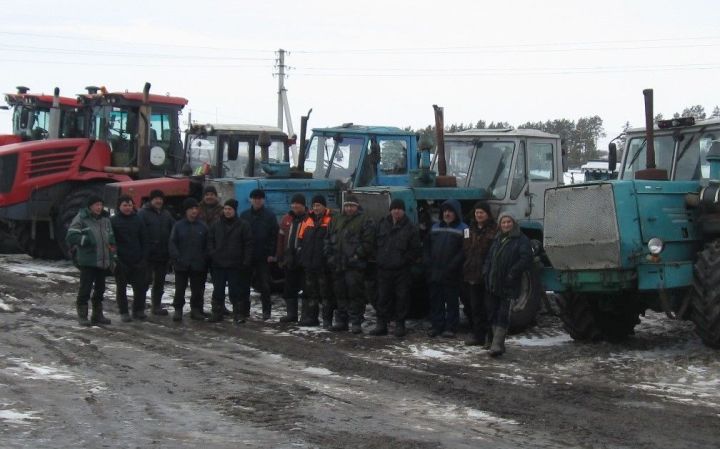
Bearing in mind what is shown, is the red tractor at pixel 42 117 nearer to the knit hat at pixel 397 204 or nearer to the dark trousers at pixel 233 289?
the dark trousers at pixel 233 289

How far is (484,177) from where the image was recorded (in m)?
13.9

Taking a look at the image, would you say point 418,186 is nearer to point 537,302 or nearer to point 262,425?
point 537,302

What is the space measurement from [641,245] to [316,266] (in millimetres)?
4006

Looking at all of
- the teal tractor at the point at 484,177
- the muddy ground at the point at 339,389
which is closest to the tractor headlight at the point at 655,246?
the muddy ground at the point at 339,389

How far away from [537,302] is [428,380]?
3158 millimetres

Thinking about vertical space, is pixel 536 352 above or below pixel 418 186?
below

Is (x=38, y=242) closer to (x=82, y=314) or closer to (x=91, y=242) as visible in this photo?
(x=82, y=314)

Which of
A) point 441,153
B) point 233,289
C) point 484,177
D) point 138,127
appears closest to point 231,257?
point 233,289

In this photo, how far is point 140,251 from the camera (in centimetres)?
1334

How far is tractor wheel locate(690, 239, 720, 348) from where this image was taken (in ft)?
33.4

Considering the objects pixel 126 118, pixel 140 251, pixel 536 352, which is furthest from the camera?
pixel 126 118

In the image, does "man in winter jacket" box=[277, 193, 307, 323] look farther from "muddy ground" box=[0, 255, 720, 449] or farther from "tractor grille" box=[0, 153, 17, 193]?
"tractor grille" box=[0, 153, 17, 193]

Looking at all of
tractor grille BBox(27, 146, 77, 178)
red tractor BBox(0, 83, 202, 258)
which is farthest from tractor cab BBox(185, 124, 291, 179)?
tractor grille BBox(27, 146, 77, 178)

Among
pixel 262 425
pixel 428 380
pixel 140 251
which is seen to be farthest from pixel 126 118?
pixel 262 425
